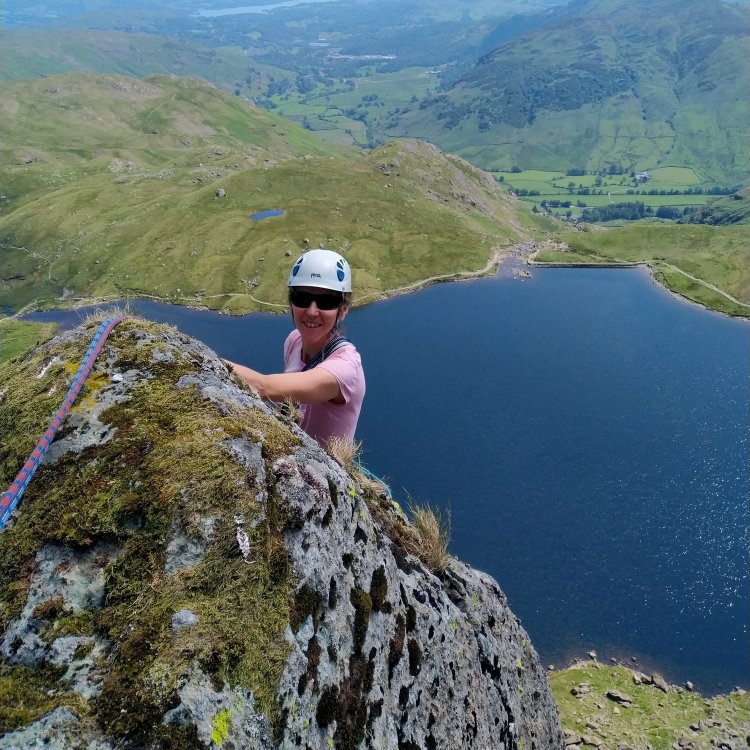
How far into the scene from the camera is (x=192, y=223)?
550 feet

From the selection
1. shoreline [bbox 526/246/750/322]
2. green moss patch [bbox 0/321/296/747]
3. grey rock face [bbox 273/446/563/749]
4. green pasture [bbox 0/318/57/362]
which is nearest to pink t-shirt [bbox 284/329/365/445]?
grey rock face [bbox 273/446/563/749]

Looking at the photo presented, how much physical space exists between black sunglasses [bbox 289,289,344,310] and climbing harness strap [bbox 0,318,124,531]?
10.9ft

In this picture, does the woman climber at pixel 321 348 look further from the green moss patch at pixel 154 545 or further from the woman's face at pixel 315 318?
the green moss patch at pixel 154 545

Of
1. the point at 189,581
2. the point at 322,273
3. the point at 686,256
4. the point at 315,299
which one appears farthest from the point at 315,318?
the point at 686,256

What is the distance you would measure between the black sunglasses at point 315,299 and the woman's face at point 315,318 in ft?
0.06

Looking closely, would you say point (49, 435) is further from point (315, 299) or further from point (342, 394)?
point (315, 299)

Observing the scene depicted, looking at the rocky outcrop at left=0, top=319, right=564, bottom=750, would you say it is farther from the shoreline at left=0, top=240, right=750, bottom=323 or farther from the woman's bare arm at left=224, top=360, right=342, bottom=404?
the shoreline at left=0, top=240, right=750, bottom=323

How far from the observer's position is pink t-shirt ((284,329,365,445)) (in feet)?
29.5

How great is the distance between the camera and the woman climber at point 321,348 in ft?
29.0

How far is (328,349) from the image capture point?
9.50 metres

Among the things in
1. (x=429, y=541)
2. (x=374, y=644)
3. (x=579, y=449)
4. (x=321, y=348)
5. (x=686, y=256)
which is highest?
(x=321, y=348)

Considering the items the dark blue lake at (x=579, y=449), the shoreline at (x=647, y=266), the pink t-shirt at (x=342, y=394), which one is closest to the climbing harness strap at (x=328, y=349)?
the pink t-shirt at (x=342, y=394)

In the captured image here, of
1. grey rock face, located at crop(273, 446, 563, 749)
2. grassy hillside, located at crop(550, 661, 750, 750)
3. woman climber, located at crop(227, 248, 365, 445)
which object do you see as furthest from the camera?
Result: grassy hillside, located at crop(550, 661, 750, 750)

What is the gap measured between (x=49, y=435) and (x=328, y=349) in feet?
14.5
